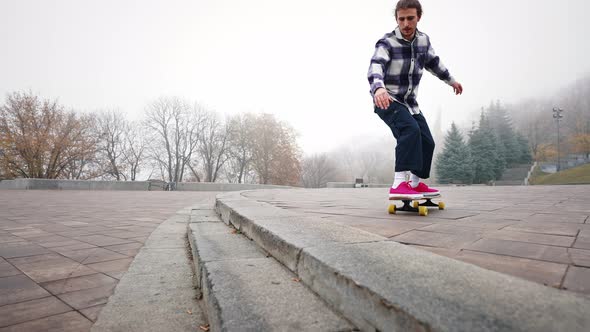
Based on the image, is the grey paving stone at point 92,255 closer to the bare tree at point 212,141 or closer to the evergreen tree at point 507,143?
the bare tree at point 212,141

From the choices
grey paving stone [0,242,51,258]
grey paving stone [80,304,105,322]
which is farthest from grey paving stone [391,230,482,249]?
grey paving stone [0,242,51,258]

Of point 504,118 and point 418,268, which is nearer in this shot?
point 418,268

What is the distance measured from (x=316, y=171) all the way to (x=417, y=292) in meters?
55.7

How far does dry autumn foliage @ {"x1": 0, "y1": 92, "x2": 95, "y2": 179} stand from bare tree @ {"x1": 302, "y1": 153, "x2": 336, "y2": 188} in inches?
1476

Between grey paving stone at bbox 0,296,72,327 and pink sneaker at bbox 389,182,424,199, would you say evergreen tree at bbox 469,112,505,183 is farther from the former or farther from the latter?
grey paving stone at bbox 0,296,72,327

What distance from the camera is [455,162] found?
114 feet

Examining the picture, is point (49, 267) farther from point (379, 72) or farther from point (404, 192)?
point (379, 72)

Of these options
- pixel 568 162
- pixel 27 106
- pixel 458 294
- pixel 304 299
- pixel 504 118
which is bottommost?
pixel 304 299

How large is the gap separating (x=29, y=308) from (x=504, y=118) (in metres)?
59.0

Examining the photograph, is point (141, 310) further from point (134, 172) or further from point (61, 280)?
point (134, 172)

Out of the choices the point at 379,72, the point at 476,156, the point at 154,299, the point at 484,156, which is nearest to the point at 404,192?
the point at 379,72

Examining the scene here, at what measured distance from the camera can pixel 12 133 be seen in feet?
69.4

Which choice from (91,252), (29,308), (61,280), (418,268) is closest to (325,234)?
(418,268)

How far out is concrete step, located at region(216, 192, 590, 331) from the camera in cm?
68
